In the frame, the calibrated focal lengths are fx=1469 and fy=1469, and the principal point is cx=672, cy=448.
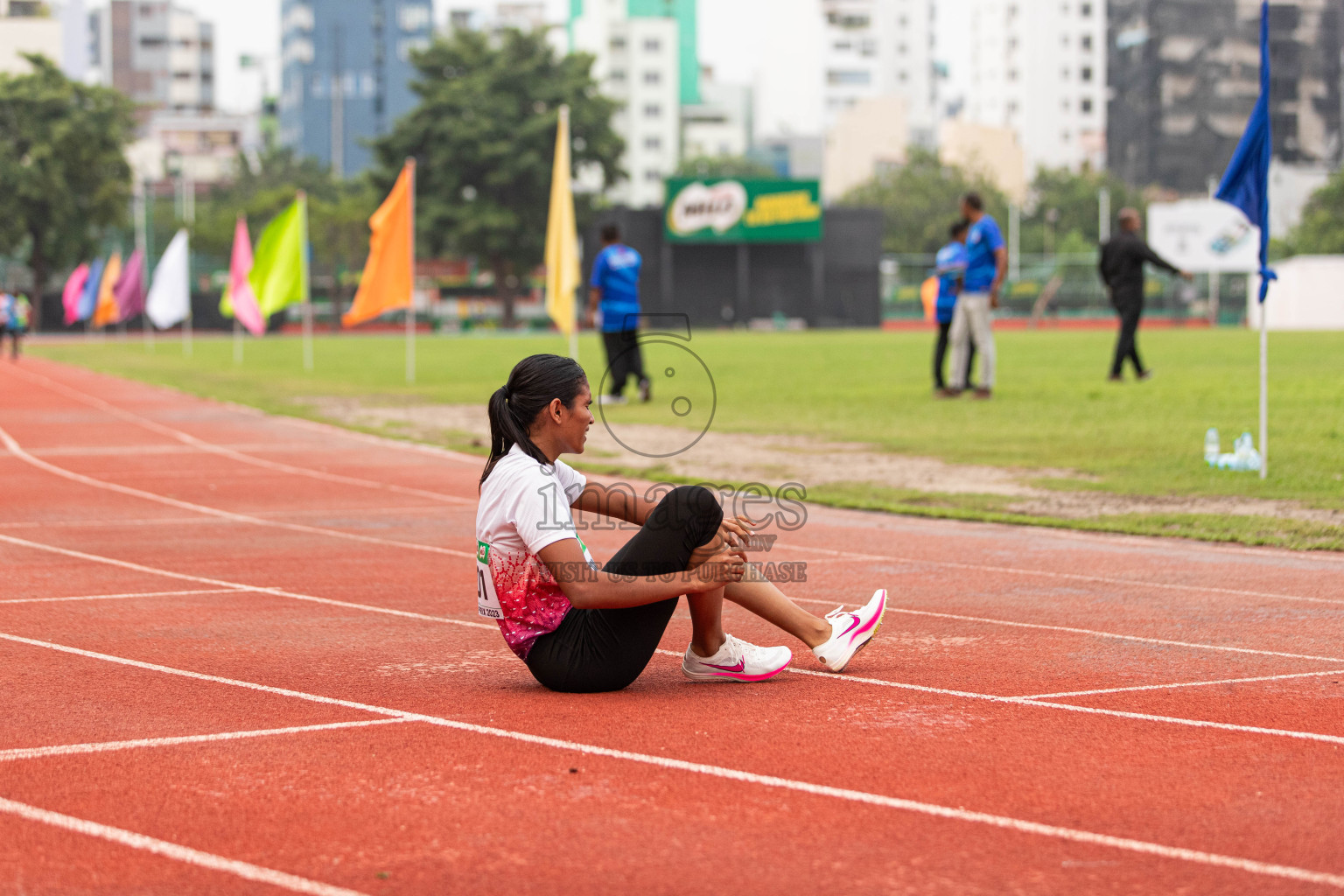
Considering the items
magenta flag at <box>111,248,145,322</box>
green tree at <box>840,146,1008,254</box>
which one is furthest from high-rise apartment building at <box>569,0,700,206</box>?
magenta flag at <box>111,248,145,322</box>

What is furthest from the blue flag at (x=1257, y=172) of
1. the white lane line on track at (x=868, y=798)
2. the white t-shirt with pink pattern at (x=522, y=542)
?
the white lane line on track at (x=868, y=798)

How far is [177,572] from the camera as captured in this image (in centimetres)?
698

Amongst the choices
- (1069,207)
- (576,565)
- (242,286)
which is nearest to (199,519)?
(576,565)

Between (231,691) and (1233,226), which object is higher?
(1233,226)

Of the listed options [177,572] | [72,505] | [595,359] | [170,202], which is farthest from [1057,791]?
[170,202]

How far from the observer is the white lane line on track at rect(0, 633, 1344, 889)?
9.97ft

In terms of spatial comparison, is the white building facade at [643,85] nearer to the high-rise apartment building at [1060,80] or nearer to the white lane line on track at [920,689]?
the high-rise apartment building at [1060,80]

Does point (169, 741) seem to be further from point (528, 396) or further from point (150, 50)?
point (150, 50)

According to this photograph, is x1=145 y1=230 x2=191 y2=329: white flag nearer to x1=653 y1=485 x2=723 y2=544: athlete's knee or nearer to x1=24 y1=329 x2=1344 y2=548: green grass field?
x1=24 y1=329 x2=1344 y2=548: green grass field

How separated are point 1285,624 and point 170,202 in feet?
304

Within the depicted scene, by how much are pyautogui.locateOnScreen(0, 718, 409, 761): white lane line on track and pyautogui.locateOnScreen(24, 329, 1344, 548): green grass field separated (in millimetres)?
4968

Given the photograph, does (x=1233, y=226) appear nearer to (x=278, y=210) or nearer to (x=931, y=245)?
(x=931, y=245)

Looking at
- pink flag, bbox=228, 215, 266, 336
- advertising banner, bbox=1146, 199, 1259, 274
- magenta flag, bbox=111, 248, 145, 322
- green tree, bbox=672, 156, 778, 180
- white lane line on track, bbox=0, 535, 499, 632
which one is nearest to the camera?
white lane line on track, bbox=0, 535, 499, 632

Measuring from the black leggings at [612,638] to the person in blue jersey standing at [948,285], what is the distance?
461 inches
